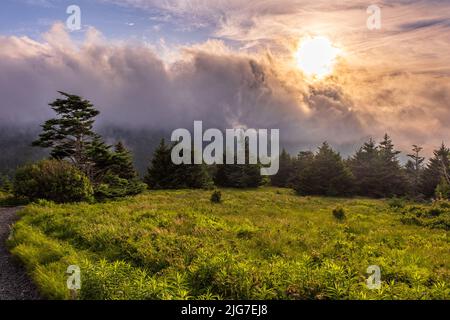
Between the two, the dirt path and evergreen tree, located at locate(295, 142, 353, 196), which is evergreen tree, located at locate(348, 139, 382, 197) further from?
the dirt path

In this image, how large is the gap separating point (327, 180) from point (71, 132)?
3833 cm

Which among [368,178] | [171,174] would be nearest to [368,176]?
[368,178]

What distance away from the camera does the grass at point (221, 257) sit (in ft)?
24.4

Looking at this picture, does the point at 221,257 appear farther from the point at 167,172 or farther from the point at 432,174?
the point at 432,174

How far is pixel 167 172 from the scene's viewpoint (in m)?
56.0

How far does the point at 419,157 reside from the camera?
271 ft

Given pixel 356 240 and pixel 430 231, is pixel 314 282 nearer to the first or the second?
pixel 356 240

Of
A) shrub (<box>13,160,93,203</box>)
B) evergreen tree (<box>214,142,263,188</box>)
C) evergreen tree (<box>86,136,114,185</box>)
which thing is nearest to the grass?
shrub (<box>13,160,93,203</box>)

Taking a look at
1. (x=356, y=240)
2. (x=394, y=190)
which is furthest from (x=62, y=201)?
(x=394, y=190)

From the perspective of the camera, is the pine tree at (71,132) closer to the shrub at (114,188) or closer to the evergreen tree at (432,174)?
the shrub at (114,188)

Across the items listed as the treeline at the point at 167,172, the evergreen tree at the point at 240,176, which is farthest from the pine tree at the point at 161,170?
the evergreen tree at the point at 240,176

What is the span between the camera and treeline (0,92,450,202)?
1001 inches
